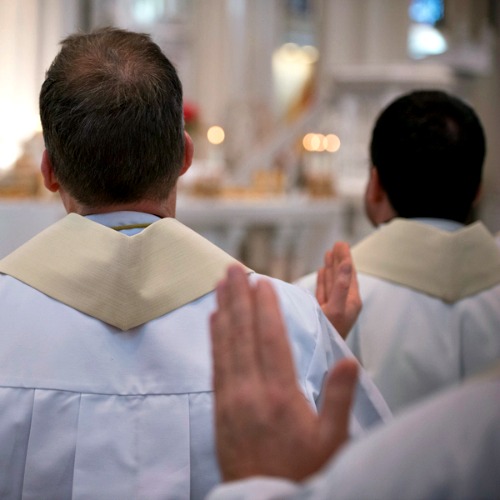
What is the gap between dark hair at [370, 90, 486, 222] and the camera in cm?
274

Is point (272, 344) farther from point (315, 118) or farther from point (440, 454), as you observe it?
point (315, 118)

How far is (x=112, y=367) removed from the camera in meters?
1.81

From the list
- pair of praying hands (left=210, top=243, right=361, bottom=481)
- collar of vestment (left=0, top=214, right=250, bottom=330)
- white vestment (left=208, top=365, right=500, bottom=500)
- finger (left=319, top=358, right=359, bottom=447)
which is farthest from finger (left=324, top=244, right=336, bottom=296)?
white vestment (left=208, top=365, right=500, bottom=500)

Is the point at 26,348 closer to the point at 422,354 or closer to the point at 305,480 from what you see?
the point at 305,480

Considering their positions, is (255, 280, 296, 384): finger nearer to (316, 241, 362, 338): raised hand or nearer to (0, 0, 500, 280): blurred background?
(316, 241, 362, 338): raised hand

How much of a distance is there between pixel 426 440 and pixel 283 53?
2508 centimetres

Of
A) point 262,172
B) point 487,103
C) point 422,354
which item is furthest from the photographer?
point 487,103

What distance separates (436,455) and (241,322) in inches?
14.9

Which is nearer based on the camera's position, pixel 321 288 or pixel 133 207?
pixel 133 207

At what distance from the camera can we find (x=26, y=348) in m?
1.81

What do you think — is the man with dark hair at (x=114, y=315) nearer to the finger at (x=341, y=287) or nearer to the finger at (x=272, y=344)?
the finger at (x=341, y=287)

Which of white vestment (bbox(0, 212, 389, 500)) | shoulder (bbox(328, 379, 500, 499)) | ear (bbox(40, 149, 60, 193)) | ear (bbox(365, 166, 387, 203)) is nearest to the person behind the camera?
shoulder (bbox(328, 379, 500, 499))

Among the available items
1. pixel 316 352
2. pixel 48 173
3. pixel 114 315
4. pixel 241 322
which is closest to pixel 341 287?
pixel 316 352

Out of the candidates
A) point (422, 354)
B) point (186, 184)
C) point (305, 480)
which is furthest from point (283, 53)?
point (305, 480)
